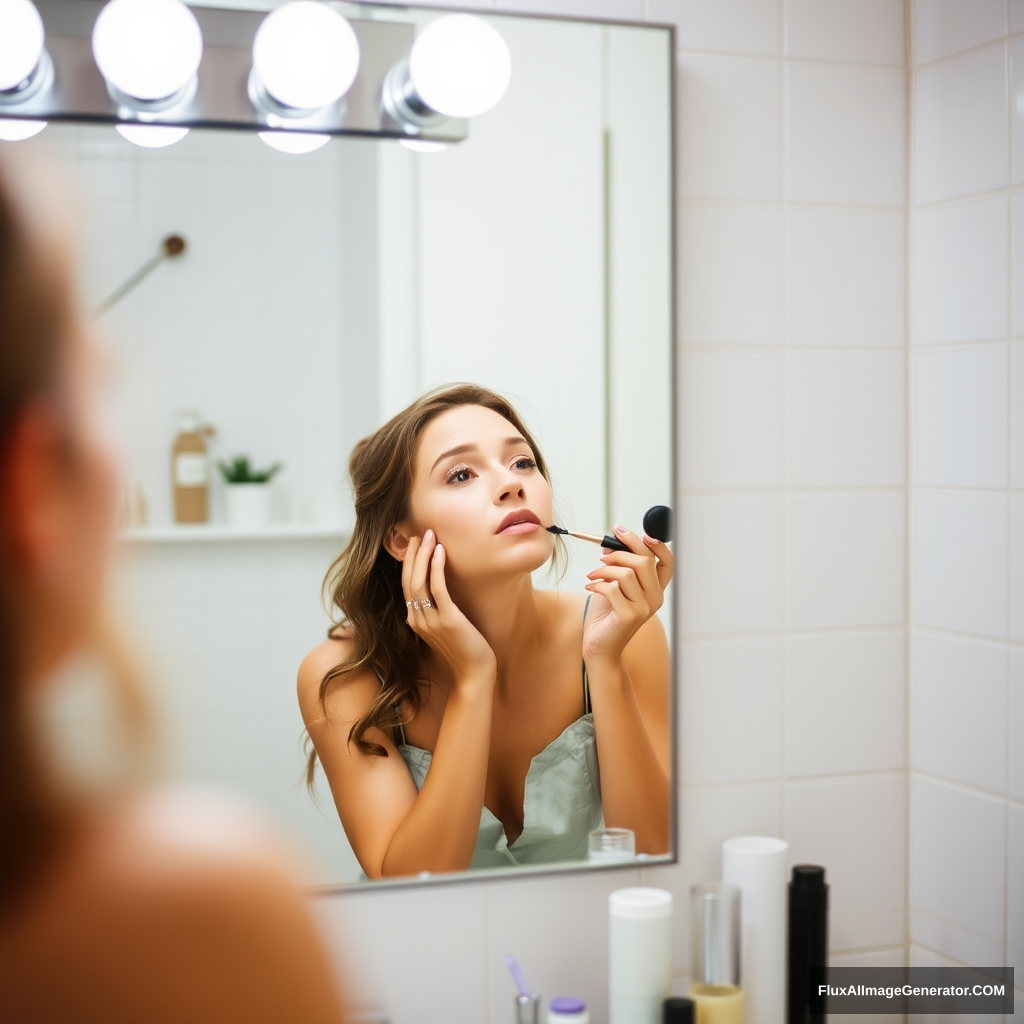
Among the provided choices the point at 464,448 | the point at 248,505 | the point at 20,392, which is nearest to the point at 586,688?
the point at 464,448

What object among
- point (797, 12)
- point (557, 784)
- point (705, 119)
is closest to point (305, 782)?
point (557, 784)

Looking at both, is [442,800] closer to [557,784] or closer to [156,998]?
[557,784]

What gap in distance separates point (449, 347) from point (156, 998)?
82cm

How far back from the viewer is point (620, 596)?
3.98 feet

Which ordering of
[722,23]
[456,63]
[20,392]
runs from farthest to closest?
[722,23]
[456,63]
[20,392]

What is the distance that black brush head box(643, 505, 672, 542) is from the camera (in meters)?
1.22

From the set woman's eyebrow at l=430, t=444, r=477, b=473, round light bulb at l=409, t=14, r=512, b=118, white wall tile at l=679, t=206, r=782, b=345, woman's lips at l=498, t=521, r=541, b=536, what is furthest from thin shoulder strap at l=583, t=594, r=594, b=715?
round light bulb at l=409, t=14, r=512, b=118

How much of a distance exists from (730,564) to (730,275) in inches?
13.0

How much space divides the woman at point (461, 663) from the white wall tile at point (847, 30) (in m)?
0.56

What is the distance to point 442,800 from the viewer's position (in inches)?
45.2

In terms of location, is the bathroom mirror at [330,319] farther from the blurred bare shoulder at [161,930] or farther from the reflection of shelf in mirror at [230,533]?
the blurred bare shoulder at [161,930]

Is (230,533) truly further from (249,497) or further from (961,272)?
(961,272)

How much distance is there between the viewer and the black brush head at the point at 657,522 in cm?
122

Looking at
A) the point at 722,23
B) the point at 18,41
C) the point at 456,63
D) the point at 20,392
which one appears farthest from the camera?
the point at 722,23
